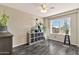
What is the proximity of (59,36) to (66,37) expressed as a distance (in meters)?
0.60

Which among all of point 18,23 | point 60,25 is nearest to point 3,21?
point 18,23

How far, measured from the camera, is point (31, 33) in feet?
15.5

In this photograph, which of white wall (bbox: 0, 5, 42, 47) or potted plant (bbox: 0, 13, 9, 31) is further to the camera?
white wall (bbox: 0, 5, 42, 47)

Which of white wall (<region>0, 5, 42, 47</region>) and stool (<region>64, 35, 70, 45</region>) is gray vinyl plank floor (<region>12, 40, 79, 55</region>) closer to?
white wall (<region>0, 5, 42, 47</region>)

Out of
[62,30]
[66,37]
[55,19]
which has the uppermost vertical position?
[55,19]

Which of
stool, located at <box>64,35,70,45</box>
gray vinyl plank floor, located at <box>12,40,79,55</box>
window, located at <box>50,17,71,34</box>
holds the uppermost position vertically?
window, located at <box>50,17,71,34</box>

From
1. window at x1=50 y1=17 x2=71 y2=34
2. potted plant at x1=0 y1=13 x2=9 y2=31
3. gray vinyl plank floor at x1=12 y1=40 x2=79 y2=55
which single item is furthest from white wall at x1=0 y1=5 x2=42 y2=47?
window at x1=50 y1=17 x2=71 y2=34

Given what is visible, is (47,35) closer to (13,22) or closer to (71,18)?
(71,18)

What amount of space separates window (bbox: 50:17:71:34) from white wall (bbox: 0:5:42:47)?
158cm

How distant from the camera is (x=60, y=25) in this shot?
524 centimetres

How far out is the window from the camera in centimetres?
471

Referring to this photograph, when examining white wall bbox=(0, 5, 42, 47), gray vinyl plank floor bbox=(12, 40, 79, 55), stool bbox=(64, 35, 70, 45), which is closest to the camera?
gray vinyl plank floor bbox=(12, 40, 79, 55)

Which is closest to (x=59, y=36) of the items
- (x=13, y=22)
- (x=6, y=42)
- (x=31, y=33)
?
(x=31, y=33)

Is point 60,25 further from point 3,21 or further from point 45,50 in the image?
point 3,21
